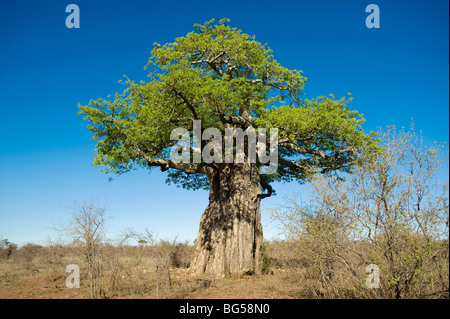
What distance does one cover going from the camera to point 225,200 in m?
11.3

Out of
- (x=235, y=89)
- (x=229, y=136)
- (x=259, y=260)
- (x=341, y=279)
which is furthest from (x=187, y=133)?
(x=341, y=279)

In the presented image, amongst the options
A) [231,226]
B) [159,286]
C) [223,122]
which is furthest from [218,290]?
[223,122]

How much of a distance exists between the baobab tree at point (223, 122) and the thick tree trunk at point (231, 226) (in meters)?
0.03

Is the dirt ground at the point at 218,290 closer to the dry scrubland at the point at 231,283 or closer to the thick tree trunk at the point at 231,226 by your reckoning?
the dry scrubland at the point at 231,283

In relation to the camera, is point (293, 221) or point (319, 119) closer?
point (293, 221)

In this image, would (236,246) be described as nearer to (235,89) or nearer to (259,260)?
(259,260)

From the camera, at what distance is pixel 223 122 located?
10.7 m

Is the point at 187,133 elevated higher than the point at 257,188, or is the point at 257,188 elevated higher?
the point at 187,133

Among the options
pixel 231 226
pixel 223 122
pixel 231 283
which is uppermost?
pixel 223 122

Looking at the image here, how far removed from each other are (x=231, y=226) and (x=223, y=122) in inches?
142

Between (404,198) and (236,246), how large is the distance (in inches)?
244

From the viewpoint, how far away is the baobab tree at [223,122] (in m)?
9.38

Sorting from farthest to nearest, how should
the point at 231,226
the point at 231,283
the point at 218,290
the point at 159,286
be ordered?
the point at 231,226 < the point at 231,283 < the point at 159,286 < the point at 218,290

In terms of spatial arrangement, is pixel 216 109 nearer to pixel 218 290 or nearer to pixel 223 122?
pixel 223 122
